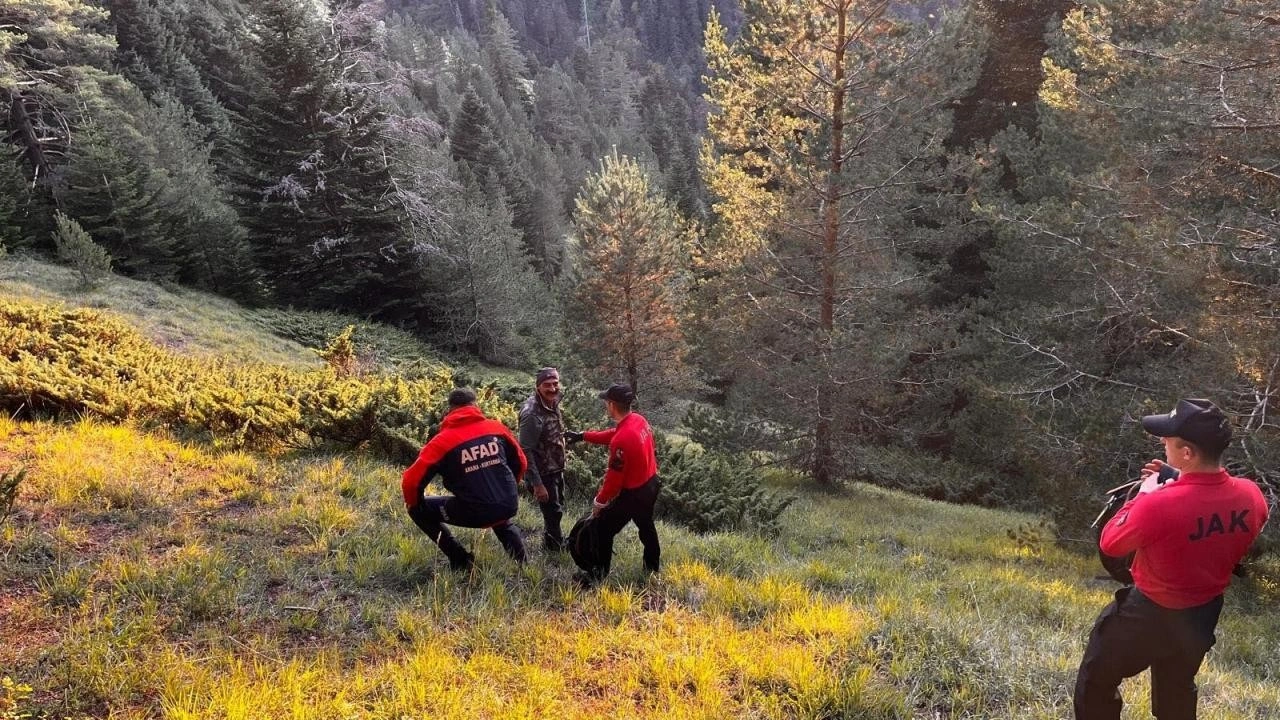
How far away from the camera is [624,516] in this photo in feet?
17.3

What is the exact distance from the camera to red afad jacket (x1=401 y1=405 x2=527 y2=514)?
16.9 feet

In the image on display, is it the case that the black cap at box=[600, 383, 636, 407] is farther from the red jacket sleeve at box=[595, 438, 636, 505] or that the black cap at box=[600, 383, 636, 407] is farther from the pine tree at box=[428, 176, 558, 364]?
the pine tree at box=[428, 176, 558, 364]

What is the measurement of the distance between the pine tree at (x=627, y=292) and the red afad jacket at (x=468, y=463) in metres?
17.0

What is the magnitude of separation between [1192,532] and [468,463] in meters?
4.45

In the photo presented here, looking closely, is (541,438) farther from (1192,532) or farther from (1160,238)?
(1160,238)

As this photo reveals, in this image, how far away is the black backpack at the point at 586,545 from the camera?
5.41 meters

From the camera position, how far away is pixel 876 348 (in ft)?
42.9

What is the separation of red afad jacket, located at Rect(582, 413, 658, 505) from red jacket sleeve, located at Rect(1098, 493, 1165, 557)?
2.94 meters

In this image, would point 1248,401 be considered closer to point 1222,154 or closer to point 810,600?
point 1222,154

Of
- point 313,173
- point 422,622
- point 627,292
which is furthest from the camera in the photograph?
point 313,173

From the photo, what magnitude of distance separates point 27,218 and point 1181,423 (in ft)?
99.6

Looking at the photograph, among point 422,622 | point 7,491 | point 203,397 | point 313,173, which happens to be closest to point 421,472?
point 422,622

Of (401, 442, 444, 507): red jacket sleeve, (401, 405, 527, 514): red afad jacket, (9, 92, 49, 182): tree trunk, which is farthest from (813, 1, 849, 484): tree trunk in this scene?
(9, 92, 49, 182): tree trunk

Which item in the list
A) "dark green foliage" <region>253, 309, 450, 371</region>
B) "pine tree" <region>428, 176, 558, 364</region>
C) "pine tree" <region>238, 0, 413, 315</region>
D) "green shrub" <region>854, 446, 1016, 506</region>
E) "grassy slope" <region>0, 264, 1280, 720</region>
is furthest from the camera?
"pine tree" <region>428, 176, 558, 364</region>
